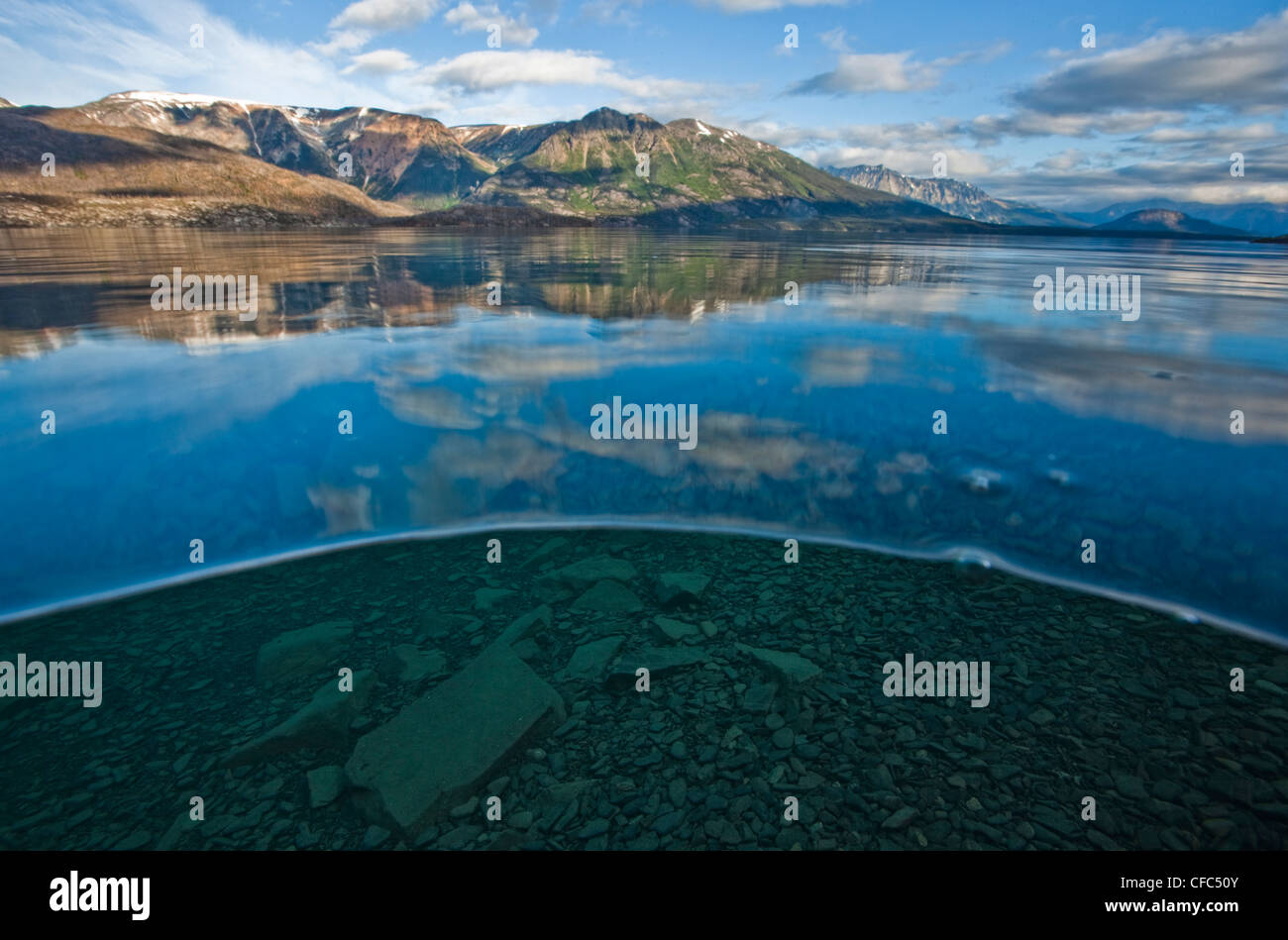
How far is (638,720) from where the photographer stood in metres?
7.64

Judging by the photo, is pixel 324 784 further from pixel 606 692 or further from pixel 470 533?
pixel 470 533

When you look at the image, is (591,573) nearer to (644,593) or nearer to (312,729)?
(644,593)

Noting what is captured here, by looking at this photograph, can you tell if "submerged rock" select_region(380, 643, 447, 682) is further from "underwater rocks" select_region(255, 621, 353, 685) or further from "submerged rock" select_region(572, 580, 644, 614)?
"submerged rock" select_region(572, 580, 644, 614)

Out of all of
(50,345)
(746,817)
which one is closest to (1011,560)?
(746,817)

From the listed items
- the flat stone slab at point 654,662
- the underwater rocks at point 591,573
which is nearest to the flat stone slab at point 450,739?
the flat stone slab at point 654,662

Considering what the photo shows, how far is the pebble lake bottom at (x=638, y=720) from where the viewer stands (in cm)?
625

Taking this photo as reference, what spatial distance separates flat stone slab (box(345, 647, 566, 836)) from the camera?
6438mm

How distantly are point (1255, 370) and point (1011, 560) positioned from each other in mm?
18982

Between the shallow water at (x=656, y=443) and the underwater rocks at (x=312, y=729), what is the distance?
4.88 m

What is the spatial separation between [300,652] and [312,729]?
5.53 ft

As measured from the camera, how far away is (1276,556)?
1103 cm
